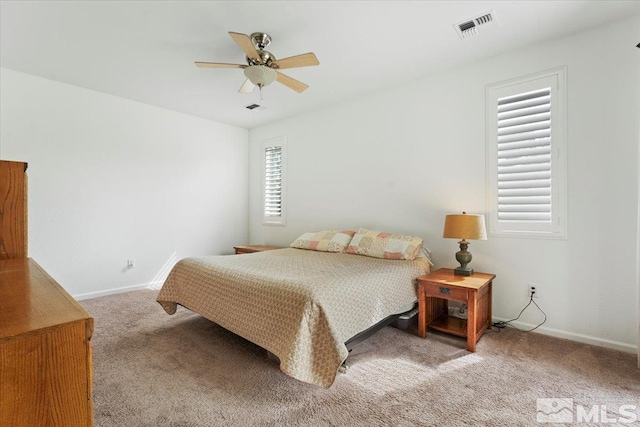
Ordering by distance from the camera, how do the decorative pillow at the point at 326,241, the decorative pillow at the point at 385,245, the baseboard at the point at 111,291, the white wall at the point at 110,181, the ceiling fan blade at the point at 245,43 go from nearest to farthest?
the ceiling fan blade at the point at 245,43
the decorative pillow at the point at 385,245
the white wall at the point at 110,181
the decorative pillow at the point at 326,241
the baseboard at the point at 111,291

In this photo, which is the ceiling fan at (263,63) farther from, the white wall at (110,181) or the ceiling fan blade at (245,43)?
the white wall at (110,181)

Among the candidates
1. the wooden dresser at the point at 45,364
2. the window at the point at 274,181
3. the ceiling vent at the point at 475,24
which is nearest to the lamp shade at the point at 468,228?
the ceiling vent at the point at 475,24

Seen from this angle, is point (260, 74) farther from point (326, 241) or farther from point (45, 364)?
point (45, 364)

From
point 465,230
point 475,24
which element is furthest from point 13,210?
point 475,24

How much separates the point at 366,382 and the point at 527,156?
2.35 m

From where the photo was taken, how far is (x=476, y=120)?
9.61ft

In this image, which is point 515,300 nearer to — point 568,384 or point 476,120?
point 568,384

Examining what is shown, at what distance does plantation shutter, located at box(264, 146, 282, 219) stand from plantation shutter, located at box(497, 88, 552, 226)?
125 inches

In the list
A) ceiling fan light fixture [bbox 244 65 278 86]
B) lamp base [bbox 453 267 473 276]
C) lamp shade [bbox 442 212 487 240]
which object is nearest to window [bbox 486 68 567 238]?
lamp shade [bbox 442 212 487 240]

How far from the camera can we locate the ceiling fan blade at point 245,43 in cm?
202

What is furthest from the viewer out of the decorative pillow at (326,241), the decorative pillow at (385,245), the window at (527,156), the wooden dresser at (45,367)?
the decorative pillow at (326,241)

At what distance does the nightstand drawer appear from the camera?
7.72 feet

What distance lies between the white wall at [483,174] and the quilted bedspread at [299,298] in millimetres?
790

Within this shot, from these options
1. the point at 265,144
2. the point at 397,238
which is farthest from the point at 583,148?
the point at 265,144
